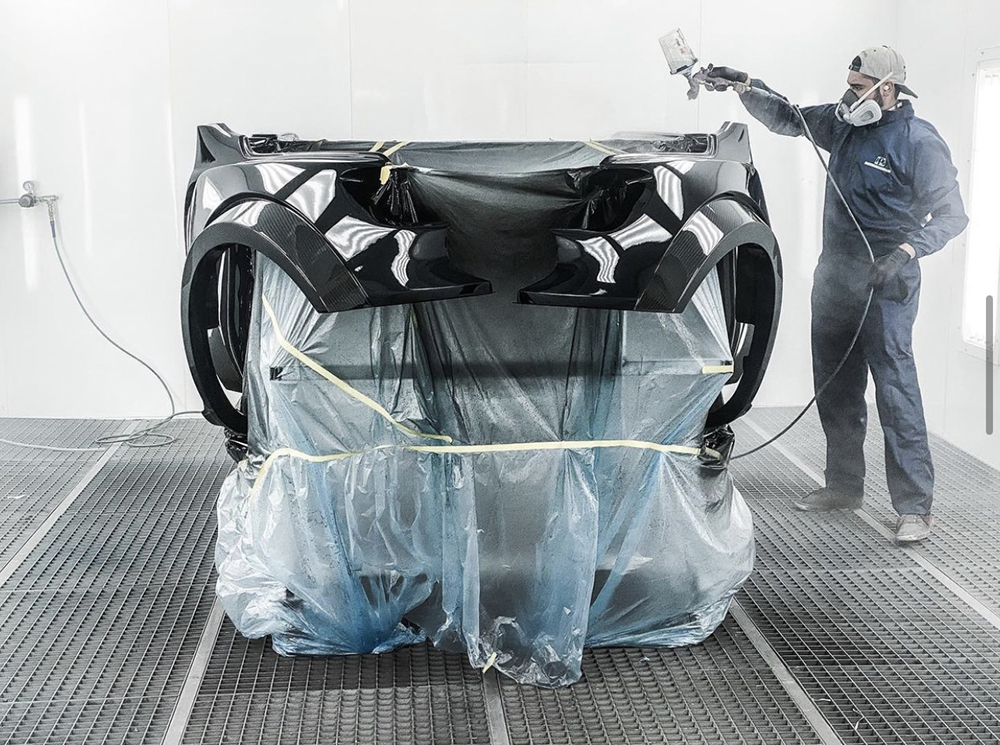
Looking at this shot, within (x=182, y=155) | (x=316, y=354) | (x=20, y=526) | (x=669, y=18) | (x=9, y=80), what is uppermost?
(x=669, y=18)

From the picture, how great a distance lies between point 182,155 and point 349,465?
2.40 meters

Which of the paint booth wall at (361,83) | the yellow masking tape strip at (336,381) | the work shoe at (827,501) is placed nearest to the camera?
the yellow masking tape strip at (336,381)

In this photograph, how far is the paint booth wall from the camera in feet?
13.8

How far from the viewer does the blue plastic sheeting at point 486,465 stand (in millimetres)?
2363

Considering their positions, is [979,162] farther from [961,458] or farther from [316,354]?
[316,354]

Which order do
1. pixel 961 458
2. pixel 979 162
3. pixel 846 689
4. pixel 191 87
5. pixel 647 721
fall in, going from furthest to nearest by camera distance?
pixel 191 87 → pixel 961 458 → pixel 979 162 → pixel 846 689 → pixel 647 721

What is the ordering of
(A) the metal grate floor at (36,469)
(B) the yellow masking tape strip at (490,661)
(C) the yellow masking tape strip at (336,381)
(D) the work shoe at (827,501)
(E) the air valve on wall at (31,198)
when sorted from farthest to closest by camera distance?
(E) the air valve on wall at (31,198) → (D) the work shoe at (827,501) → (A) the metal grate floor at (36,469) → (B) the yellow masking tape strip at (490,661) → (C) the yellow masking tape strip at (336,381)

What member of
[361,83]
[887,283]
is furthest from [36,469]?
[887,283]

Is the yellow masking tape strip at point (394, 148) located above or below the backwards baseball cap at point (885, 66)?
below

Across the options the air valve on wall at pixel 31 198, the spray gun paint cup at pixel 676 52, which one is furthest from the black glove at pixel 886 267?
the air valve on wall at pixel 31 198

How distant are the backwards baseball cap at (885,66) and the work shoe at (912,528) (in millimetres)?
1262

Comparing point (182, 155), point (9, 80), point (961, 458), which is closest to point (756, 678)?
point (961, 458)

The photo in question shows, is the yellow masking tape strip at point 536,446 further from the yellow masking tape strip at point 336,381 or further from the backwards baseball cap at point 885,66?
the backwards baseball cap at point 885,66

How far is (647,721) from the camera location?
225cm
